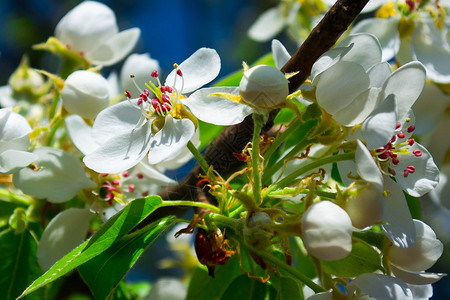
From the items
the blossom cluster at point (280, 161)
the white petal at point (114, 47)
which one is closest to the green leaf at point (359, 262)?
the blossom cluster at point (280, 161)

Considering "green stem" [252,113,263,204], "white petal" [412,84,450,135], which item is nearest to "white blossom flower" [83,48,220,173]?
"green stem" [252,113,263,204]

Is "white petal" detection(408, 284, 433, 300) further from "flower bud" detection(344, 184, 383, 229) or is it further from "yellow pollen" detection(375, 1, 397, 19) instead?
"yellow pollen" detection(375, 1, 397, 19)

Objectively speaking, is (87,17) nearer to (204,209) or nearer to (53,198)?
(53,198)

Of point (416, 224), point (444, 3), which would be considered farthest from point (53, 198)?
point (444, 3)

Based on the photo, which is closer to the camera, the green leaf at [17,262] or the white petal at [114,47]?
the green leaf at [17,262]

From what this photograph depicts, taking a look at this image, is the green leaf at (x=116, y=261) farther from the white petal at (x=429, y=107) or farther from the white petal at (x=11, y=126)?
the white petal at (x=429, y=107)
